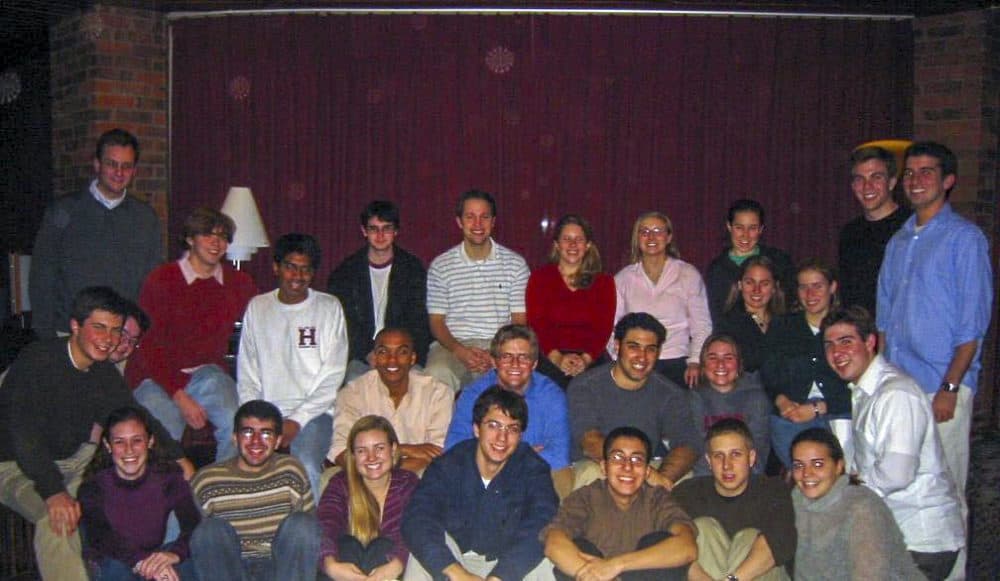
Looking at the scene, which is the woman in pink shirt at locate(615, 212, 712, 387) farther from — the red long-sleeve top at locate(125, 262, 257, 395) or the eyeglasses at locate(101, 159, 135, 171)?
the eyeglasses at locate(101, 159, 135, 171)

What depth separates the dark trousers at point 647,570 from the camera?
2.94 metres

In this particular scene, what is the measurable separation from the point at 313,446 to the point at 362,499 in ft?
2.04

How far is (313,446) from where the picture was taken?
3707 millimetres

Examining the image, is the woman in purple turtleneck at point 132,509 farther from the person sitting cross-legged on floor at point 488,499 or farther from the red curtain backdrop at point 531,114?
the red curtain backdrop at point 531,114

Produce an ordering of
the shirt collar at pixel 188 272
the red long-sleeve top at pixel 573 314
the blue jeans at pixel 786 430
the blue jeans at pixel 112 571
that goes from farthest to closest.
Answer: the red long-sleeve top at pixel 573 314
the shirt collar at pixel 188 272
the blue jeans at pixel 786 430
the blue jeans at pixel 112 571

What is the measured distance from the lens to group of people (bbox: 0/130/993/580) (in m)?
3.02

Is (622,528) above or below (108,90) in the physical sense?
below

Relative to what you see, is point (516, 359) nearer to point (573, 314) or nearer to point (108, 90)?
point (573, 314)

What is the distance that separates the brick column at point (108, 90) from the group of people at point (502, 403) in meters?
1.83

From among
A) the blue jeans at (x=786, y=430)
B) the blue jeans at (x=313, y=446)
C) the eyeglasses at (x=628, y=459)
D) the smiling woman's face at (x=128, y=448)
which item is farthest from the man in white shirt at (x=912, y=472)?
the smiling woman's face at (x=128, y=448)

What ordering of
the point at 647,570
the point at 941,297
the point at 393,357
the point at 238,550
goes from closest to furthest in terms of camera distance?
the point at 647,570 < the point at 238,550 < the point at 941,297 < the point at 393,357

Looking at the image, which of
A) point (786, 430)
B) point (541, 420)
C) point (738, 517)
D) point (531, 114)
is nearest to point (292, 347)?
point (541, 420)

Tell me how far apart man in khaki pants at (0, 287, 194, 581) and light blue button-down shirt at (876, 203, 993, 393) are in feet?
9.93

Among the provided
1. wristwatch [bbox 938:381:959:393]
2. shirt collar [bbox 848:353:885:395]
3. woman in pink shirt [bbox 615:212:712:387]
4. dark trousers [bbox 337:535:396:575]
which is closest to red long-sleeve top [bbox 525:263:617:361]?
woman in pink shirt [bbox 615:212:712:387]
